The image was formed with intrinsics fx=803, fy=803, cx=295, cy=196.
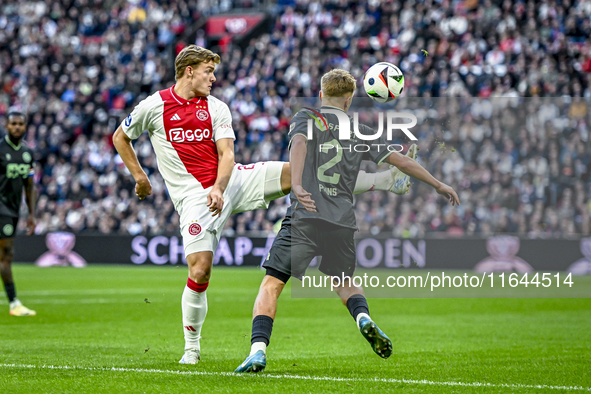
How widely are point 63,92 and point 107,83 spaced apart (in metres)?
1.67

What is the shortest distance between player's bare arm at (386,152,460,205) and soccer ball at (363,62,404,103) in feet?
3.63

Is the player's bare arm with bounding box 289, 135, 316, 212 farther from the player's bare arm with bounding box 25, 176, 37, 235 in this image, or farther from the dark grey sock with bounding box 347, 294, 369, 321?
the player's bare arm with bounding box 25, 176, 37, 235

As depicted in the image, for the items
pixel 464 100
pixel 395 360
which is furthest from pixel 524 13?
pixel 395 360

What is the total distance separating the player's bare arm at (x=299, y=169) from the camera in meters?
5.41

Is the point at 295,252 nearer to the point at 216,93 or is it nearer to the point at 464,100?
the point at 464,100

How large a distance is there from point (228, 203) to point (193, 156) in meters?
0.43

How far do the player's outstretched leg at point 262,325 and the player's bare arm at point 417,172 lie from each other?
44.6 inches

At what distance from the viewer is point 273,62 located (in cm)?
2445

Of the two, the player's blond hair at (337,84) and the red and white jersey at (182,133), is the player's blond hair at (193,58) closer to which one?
the red and white jersey at (182,133)

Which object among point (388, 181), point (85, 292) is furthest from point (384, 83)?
point (85, 292)

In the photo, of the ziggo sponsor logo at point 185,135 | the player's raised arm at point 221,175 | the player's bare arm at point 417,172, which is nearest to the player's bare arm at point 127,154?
the ziggo sponsor logo at point 185,135

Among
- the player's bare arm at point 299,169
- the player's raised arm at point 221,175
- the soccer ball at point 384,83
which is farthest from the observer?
the soccer ball at point 384,83

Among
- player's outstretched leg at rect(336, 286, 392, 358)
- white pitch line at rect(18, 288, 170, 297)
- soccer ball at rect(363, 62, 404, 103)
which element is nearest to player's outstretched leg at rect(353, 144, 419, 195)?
→ soccer ball at rect(363, 62, 404, 103)

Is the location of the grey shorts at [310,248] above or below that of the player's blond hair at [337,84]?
below
